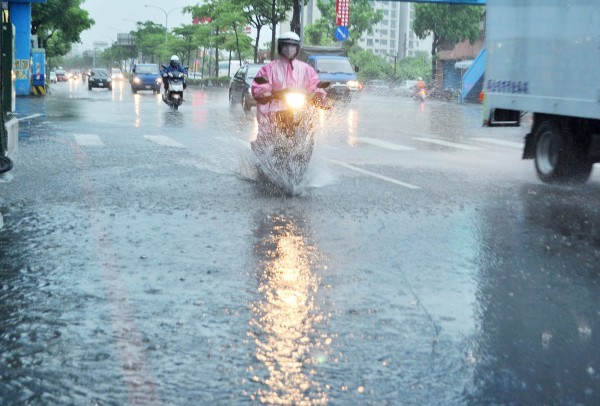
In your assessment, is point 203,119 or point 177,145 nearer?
point 177,145

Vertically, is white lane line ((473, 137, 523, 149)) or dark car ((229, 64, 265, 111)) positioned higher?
dark car ((229, 64, 265, 111))

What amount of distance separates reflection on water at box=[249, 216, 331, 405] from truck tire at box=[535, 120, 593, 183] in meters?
5.29

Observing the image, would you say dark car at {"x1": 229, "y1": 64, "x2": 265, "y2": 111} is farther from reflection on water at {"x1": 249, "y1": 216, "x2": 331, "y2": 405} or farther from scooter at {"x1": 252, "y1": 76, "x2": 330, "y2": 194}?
reflection on water at {"x1": 249, "y1": 216, "x2": 331, "y2": 405}

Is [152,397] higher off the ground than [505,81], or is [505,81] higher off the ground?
[505,81]

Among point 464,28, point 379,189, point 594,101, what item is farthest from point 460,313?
point 464,28

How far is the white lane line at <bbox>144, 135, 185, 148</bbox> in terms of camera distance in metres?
16.0

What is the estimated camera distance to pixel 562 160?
38.2 ft

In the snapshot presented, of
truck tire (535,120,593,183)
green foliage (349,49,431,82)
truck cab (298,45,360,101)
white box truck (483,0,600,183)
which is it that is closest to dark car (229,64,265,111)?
truck cab (298,45,360,101)

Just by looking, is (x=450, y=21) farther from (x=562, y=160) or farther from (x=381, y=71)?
(x=562, y=160)

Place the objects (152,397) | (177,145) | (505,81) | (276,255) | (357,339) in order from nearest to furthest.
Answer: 1. (152,397)
2. (357,339)
3. (276,255)
4. (505,81)
5. (177,145)

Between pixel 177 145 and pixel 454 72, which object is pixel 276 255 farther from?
pixel 454 72

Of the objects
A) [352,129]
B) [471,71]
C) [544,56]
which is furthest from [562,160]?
[471,71]

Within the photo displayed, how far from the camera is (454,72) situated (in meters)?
81.0

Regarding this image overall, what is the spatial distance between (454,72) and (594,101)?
7163 centimetres
